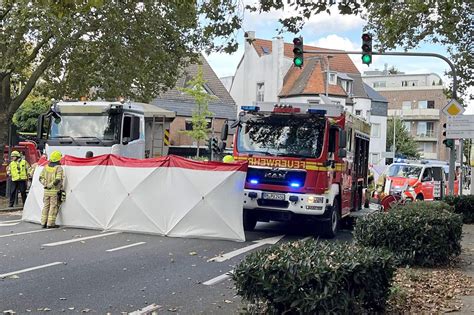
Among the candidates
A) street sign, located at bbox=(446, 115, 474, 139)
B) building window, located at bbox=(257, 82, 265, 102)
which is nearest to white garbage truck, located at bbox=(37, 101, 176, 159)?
street sign, located at bbox=(446, 115, 474, 139)

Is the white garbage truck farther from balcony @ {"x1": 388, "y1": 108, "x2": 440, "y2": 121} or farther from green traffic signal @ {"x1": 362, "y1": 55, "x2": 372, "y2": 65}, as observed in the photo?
balcony @ {"x1": 388, "y1": 108, "x2": 440, "y2": 121}

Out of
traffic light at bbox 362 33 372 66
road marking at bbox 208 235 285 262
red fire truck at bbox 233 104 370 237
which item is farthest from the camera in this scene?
traffic light at bbox 362 33 372 66

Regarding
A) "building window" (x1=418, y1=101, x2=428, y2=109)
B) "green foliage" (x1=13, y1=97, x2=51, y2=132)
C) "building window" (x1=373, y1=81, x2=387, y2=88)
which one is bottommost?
"green foliage" (x1=13, y1=97, x2=51, y2=132)

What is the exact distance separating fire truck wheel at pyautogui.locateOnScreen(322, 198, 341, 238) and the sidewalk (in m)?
2.86

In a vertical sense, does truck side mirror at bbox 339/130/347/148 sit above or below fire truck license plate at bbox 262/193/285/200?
above

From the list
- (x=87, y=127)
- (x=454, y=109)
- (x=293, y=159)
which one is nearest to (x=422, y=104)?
(x=454, y=109)

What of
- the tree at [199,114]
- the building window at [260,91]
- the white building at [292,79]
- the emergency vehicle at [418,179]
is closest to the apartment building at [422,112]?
the white building at [292,79]

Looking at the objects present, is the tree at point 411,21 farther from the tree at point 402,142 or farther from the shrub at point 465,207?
the tree at point 402,142

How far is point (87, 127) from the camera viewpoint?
1694cm

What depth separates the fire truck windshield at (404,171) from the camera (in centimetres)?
2791

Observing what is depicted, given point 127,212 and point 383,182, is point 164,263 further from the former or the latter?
point 383,182

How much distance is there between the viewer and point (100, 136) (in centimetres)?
1678

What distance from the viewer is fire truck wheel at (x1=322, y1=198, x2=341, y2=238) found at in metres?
13.4

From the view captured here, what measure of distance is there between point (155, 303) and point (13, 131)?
17.5m
